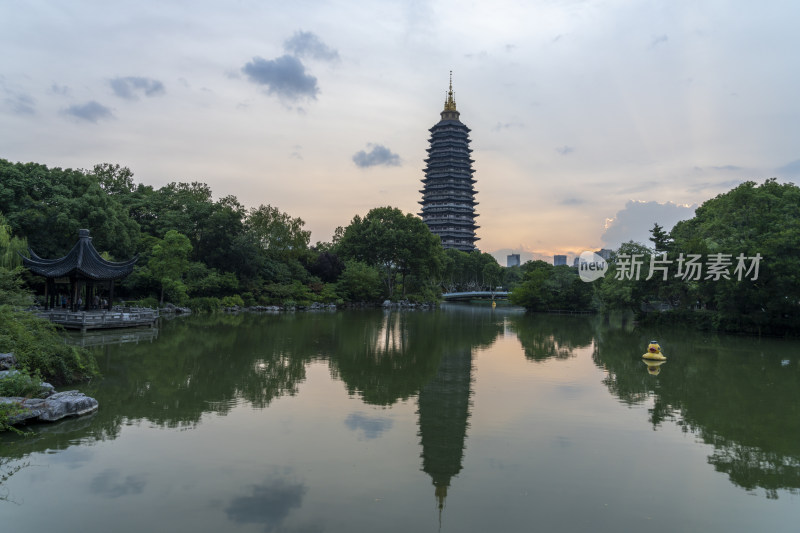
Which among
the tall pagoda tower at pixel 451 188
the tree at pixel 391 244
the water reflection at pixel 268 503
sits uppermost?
the tall pagoda tower at pixel 451 188

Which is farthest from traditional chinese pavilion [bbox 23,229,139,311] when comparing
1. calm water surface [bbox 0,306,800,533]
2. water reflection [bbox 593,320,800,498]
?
water reflection [bbox 593,320,800,498]

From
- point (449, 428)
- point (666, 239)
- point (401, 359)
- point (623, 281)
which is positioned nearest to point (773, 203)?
point (666, 239)

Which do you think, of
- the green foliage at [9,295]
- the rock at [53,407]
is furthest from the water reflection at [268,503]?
the green foliage at [9,295]

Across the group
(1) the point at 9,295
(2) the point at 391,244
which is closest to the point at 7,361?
(1) the point at 9,295

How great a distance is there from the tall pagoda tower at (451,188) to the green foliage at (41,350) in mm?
68910

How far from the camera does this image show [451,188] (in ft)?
257

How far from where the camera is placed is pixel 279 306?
40.6 meters

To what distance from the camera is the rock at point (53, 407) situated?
763 centimetres

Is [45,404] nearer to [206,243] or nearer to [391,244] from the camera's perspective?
[206,243]

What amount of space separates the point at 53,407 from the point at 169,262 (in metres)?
25.9

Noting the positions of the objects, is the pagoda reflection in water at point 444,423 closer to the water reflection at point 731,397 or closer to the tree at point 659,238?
the water reflection at point 731,397

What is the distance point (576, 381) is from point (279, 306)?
30.7 meters

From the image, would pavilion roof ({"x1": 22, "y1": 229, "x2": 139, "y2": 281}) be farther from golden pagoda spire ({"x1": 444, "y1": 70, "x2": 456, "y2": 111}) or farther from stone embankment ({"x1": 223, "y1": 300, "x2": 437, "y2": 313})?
golden pagoda spire ({"x1": 444, "y1": 70, "x2": 456, "y2": 111})

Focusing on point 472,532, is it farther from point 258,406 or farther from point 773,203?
point 773,203
